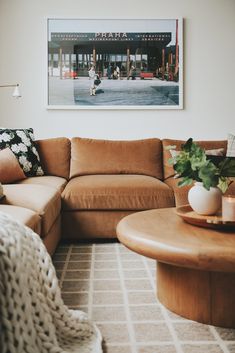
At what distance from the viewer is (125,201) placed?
9.69 feet

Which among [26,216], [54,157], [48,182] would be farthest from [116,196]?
[26,216]

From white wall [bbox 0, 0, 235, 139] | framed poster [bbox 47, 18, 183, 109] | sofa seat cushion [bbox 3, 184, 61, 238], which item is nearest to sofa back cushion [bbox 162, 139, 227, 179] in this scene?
white wall [bbox 0, 0, 235, 139]

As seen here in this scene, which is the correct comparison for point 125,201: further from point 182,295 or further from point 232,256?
point 232,256

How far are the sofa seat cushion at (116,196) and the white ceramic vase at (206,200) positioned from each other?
1.08m

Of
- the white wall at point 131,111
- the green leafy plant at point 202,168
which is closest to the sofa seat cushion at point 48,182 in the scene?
the white wall at point 131,111

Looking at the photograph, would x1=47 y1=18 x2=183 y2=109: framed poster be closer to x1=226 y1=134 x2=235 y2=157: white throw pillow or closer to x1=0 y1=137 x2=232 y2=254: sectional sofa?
x1=0 y1=137 x2=232 y2=254: sectional sofa

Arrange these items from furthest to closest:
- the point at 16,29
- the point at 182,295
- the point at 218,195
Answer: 1. the point at 16,29
2. the point at 218,195
3. the point at 182,295

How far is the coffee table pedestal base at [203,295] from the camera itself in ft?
5.19

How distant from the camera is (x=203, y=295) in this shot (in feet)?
5.29

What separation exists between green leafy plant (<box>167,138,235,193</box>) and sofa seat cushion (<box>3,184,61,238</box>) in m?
0.84

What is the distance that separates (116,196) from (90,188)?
21cm

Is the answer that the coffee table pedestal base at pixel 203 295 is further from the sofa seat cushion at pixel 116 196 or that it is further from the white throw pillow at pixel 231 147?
the white throw pillow at pixel 231 147

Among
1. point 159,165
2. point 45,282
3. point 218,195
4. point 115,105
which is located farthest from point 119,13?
point 45,282

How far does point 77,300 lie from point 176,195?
1372 millimetres
